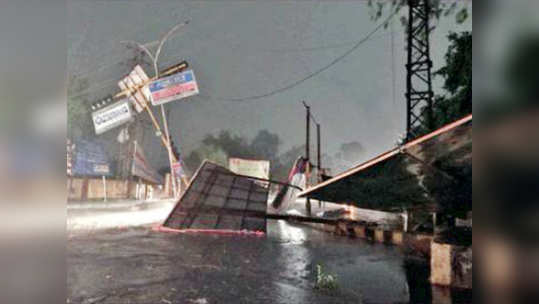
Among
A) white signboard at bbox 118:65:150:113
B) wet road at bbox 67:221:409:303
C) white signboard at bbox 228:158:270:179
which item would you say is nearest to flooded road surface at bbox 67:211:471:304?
wet road at bbox 67:221:409:303

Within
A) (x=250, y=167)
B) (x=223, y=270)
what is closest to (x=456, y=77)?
(x=223, y=270)

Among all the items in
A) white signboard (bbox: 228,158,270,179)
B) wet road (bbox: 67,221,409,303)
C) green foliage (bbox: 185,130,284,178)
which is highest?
green foliage (bbox: 185,130,284,178)

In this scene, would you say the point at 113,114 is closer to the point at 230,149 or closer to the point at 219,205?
the point at 219,205

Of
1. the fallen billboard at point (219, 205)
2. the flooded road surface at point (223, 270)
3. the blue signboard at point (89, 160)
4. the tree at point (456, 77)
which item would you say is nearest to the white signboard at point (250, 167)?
the blue signboard at point (89, 160)

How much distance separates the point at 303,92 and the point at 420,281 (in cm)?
17031

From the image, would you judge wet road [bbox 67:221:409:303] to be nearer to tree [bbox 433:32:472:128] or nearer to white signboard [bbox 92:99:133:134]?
tree [bbox 433:32:472:128]

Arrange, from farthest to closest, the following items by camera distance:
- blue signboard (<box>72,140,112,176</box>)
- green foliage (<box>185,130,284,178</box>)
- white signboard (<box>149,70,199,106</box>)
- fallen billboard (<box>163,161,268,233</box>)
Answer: green foliage (<box>185,130,284,178</box>)
blue signboard (<box>72,140,112,176</box>)
white signboard (<box>149,70,199,106</box>)
fallen billboard (<box>163,161,268,233</box>)

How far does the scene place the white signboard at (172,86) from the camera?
2256 cm

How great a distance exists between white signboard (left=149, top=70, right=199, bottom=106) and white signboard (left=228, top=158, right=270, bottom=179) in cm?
1909

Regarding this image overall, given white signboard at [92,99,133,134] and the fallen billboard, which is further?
white signboard at [92,99,133,134]

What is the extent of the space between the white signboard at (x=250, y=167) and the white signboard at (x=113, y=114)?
18.3m

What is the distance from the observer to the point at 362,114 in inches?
6127

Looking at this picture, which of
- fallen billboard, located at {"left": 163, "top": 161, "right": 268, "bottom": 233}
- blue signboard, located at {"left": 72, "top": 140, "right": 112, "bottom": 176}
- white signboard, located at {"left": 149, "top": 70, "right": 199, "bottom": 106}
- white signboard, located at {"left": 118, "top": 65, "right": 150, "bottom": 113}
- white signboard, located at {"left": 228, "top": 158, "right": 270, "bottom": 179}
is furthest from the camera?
white signboard, located at {"left": 228, "top": 158, "right": 270, "bottom": 179}

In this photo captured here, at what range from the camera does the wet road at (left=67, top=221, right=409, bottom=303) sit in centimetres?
501
